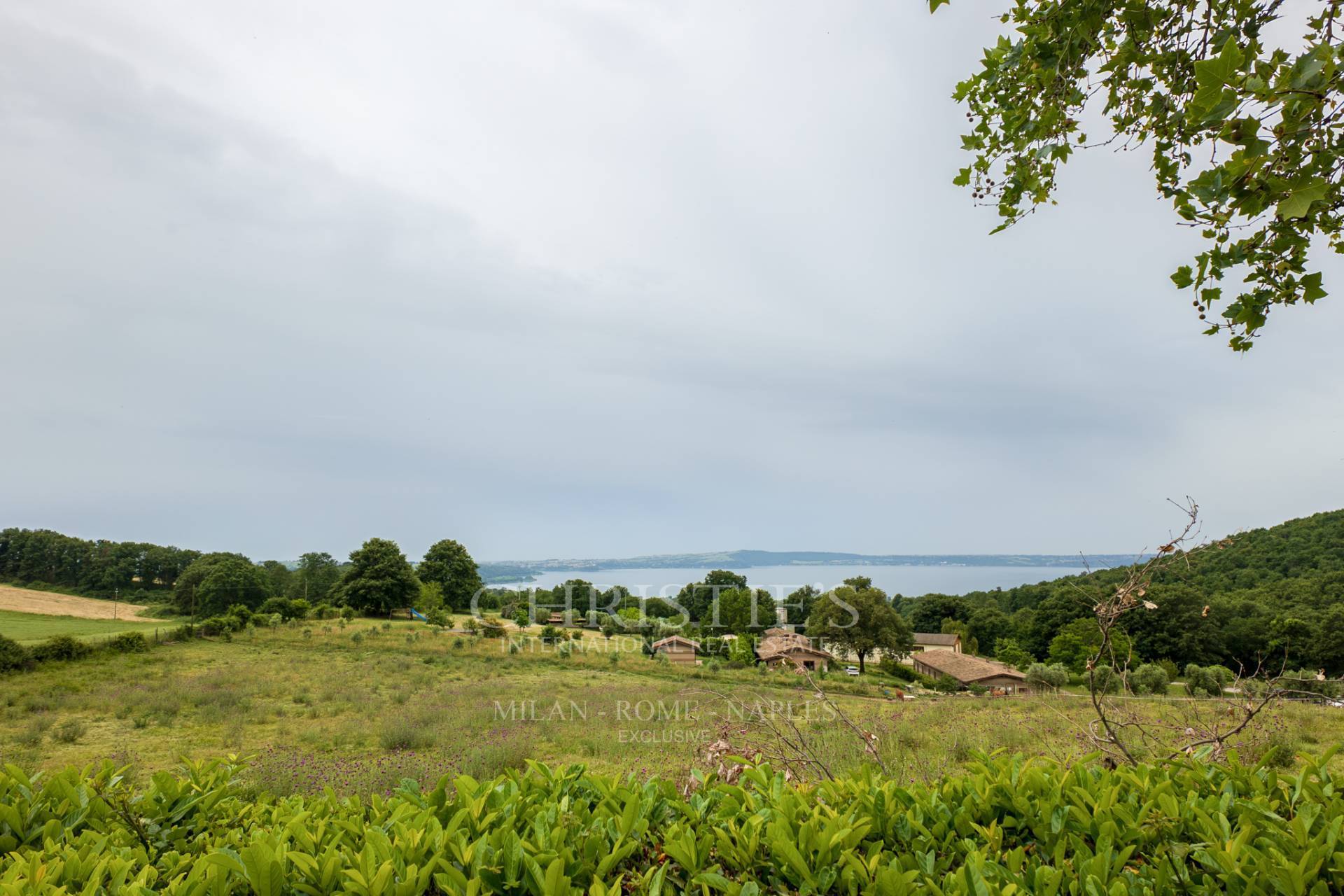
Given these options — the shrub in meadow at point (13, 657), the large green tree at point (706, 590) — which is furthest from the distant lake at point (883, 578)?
the shrub in meadow at point (13, 657)

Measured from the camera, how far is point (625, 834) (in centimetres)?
156

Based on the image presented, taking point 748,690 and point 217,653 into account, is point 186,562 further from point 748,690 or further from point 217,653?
point 748,690

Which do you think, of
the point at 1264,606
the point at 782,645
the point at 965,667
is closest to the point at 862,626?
the point at 965,667

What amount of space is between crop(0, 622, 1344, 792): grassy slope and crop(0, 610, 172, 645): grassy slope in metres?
1.38

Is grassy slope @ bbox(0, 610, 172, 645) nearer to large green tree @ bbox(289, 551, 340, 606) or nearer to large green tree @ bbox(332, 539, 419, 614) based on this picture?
large green tree @ bbox(332, 539, 419, 614)

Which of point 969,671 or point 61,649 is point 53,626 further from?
point 969,671

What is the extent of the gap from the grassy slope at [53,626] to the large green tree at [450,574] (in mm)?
14538

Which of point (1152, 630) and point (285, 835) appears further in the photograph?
point (1152, 630)

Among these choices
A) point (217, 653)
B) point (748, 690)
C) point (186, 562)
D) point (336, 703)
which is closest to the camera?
point (748, 690)

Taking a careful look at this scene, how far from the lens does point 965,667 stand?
27141 mm

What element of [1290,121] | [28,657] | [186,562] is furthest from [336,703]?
[186,562]

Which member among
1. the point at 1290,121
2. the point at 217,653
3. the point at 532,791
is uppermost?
the point at 1290,121

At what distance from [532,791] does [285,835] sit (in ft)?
2.30

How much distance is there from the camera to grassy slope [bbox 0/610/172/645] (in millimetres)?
14945
